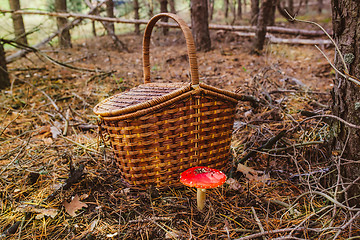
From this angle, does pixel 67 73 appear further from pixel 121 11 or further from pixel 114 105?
pixel 121 11

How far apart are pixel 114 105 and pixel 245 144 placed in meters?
1.27

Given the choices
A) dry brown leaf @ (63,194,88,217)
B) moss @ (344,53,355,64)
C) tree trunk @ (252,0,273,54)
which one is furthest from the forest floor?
tree trunk @ (252,0,273,54)

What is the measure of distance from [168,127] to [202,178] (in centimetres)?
42

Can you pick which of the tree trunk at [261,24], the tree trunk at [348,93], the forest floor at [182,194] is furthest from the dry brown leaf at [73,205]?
the tree trunk at [261,24]

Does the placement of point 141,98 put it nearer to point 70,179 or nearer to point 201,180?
point 201,180

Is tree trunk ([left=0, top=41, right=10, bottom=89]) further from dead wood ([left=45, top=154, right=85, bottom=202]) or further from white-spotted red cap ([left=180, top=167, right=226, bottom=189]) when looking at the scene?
white-spotted red cap ([left=180, top=167, right=226, bottom=189])

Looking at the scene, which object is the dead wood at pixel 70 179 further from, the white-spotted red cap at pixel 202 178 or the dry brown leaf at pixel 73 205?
the white-spotted red cap at pixel 202 178

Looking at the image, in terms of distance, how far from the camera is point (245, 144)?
85.8 inches

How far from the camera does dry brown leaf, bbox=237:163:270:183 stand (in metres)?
1.81

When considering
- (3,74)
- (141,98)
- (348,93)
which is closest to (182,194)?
(141,98)

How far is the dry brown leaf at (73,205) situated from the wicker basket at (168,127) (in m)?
0.35

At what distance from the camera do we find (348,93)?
1.41 m

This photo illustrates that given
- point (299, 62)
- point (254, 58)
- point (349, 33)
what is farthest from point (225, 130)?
point (299, 62)

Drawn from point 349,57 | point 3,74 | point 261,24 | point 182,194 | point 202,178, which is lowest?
point 182,194
